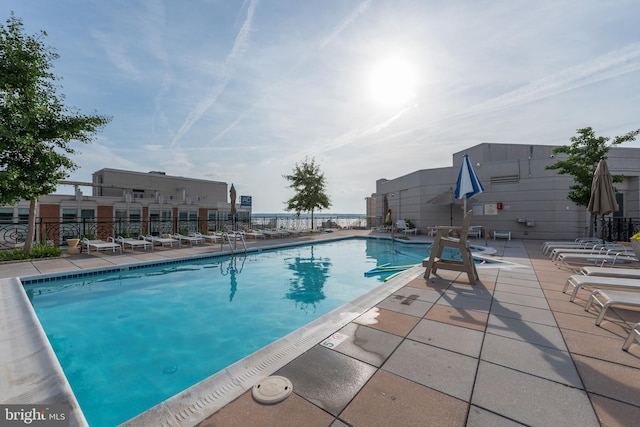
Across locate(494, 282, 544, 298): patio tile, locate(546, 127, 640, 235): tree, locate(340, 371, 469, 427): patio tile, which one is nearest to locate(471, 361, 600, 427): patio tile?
locate(340, 371, 469, 427): patio tile

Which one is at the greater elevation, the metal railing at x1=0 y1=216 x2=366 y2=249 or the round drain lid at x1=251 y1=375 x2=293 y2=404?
the metal railing at x1=0 y1=216 x2=366 y2=249

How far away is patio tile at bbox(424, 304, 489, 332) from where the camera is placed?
10.6 ft

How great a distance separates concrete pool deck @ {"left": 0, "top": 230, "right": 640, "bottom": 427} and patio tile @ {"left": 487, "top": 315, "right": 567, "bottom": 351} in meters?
0.01

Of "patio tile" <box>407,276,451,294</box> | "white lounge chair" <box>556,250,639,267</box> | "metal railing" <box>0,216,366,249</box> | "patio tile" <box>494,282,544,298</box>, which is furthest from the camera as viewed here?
"metal railing" <box>0,216,366,249</box>

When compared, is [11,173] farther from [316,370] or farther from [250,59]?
[316,370]

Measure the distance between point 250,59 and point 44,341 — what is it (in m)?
8.39

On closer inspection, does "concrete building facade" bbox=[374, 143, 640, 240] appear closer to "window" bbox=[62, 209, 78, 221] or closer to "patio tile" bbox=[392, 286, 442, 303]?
"patio tile" bbox=[392, 286, 442, 303]

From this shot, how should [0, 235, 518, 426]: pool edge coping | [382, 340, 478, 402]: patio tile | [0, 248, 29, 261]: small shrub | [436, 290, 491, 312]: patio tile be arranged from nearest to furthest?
[0, 235, 518, 426]: pool edge coping → [382, 340, 478, 402]: patio tile → [436, 290, 491, 312]: patio tile → [0, 248, 29, 261]: small shrub

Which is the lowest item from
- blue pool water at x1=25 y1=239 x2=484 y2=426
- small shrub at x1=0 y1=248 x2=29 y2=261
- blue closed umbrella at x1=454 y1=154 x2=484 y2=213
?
blue pool water at x1=25 y1=239 x2=484 y2=426

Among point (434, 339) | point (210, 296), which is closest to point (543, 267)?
point (434, 339)

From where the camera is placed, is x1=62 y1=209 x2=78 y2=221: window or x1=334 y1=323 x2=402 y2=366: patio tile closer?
x1=334 y1=323 x2=402 y2=366: patio tile

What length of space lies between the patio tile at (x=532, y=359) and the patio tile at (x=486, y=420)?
78cm

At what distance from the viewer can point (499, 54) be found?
659 cm

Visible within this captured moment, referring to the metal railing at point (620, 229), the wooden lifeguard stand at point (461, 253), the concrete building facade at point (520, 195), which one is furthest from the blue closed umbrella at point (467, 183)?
the metal railing at point (620, 229)
